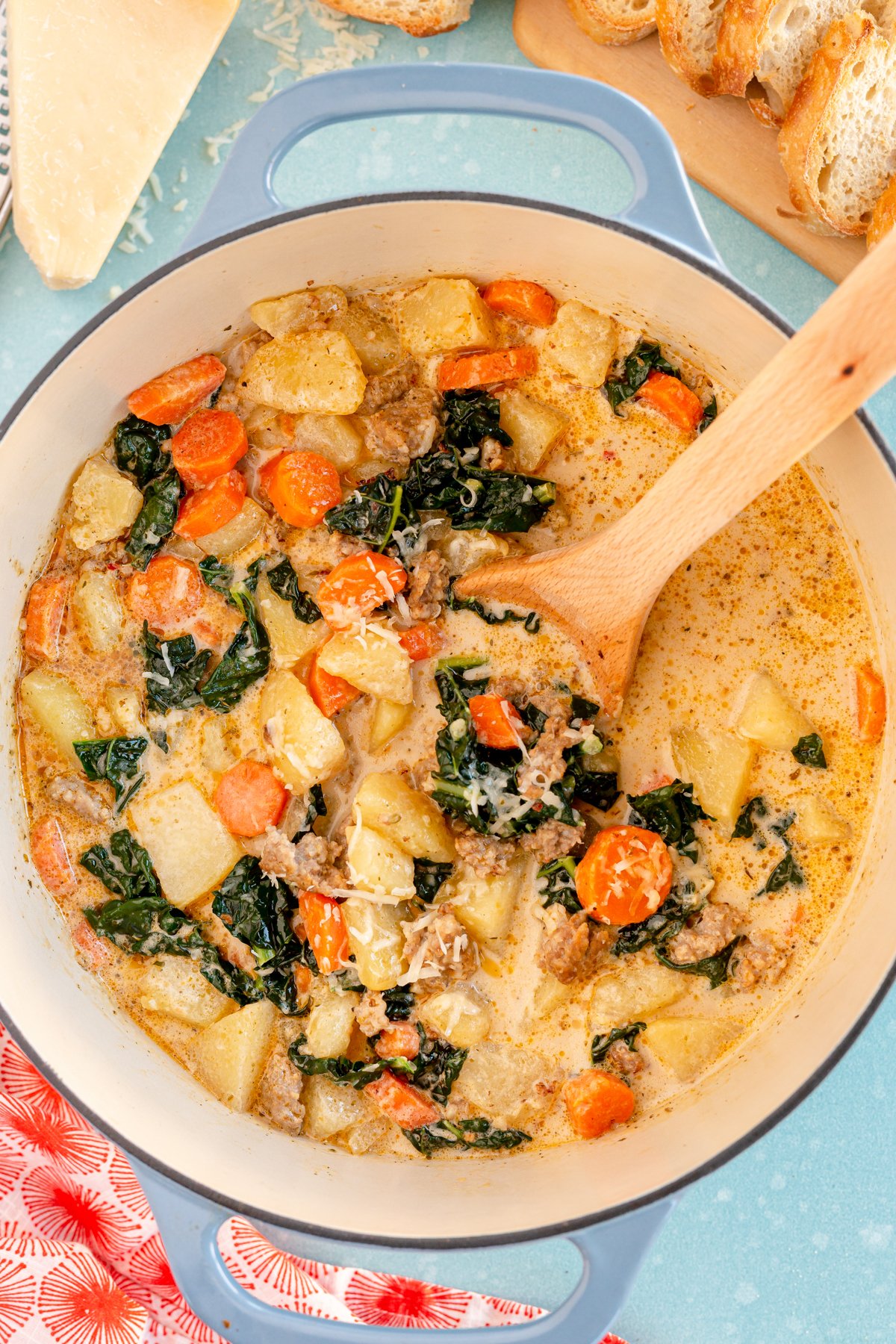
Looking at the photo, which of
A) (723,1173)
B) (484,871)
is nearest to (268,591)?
(484,871)

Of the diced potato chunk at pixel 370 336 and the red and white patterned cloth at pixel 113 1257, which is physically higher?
the diced potato chunk at pixel 370 336

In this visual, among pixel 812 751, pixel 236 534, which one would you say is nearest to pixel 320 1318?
pixel 812 751

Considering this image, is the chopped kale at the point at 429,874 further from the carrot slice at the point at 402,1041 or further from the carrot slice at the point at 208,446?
the carrot slice at the point at 208,446

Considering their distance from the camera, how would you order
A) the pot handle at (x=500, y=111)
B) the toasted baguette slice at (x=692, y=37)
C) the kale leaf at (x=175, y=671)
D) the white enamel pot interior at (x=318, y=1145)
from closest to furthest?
the pot handle at (x=500, y=111), the white enamel pot interior at (x=318, y=1145), the toasted baguette slice at (x=692, y=37), the kale leaf at (x=175, y=671)

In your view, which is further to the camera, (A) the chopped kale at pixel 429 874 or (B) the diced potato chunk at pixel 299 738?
(A) the chopped kale at pixel 429 874

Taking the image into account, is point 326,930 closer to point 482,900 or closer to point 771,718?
point 482,900

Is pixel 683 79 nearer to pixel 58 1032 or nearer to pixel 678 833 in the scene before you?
pixel 678 833

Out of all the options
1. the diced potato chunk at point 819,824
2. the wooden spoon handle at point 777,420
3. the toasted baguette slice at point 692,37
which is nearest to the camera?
the wooden spoon handle at point 777,420

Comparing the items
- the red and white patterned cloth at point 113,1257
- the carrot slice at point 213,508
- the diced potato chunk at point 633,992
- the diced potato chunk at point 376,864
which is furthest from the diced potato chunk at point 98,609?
the diced potato chunk at point 633,992
